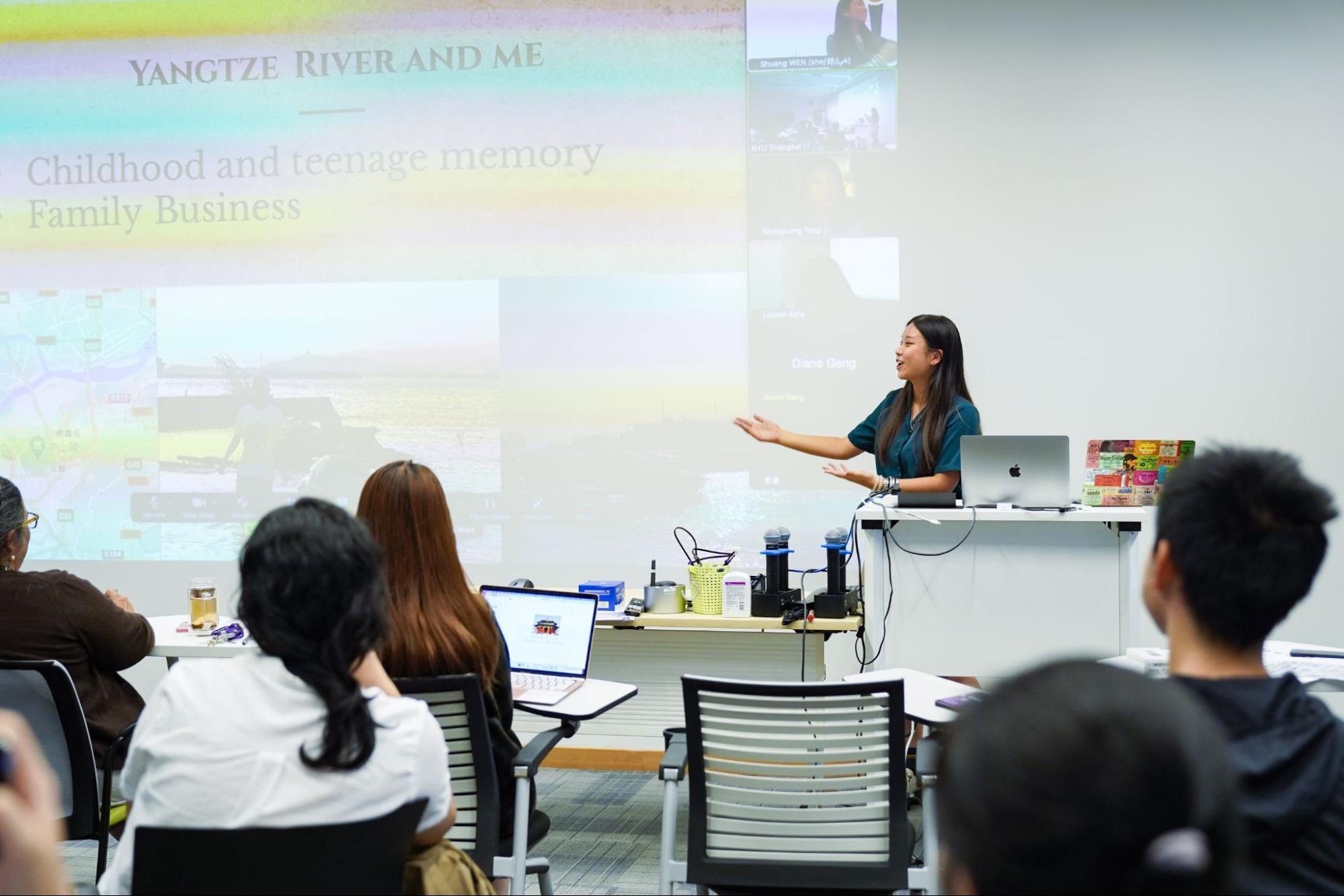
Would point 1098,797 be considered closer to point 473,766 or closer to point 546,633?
point 473,766

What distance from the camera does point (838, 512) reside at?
472cm

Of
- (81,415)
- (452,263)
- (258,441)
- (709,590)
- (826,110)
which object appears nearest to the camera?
(709,590)

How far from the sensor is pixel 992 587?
3.49 meters

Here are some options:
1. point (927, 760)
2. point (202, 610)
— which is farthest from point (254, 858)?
point (202, 610)

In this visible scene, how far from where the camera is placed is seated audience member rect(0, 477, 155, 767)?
9.34 ft

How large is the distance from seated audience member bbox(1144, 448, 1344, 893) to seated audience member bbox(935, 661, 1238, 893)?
26.3 inches

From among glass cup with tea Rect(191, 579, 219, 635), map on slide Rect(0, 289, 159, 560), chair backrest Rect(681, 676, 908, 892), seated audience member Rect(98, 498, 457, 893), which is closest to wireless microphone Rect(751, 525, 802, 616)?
chair backrest Rect(681, 676, 908, 892)

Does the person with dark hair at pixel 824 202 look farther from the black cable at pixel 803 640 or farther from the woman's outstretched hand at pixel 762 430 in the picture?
the black cable at pixel 803 640

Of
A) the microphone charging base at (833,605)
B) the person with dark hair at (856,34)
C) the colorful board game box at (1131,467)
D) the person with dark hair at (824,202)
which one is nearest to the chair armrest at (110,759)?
the microphone charging base at (833,605)

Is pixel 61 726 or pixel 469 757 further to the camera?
pixel 61 726

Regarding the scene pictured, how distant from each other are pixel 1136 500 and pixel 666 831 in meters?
1.85

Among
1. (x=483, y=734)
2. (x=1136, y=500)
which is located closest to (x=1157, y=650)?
(x=1136, y=500)

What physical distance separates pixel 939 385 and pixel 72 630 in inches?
115

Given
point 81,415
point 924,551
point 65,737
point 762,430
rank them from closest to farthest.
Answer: point 65,737, point 924,551, point 762,430, point 81,415
